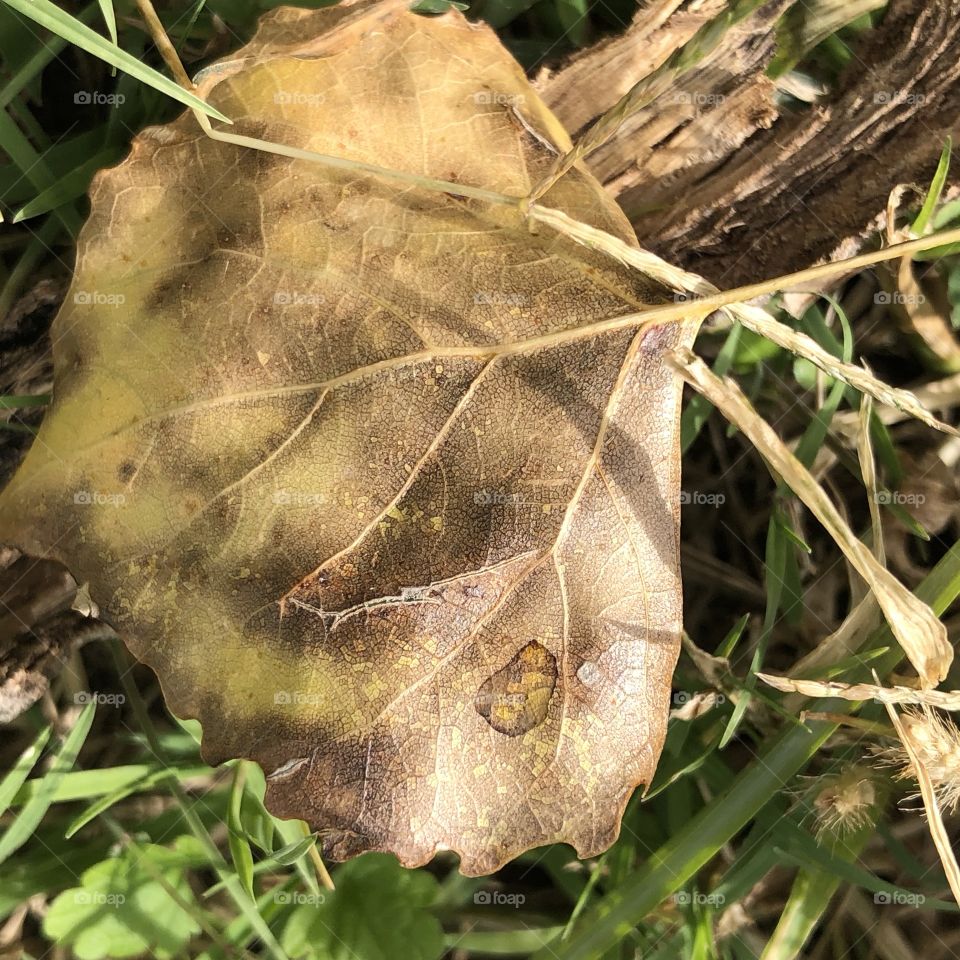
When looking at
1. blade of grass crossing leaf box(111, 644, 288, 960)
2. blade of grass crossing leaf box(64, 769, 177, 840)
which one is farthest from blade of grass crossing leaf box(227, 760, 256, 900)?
blade of grass crossing leaf box(64, 769, 177, 840)

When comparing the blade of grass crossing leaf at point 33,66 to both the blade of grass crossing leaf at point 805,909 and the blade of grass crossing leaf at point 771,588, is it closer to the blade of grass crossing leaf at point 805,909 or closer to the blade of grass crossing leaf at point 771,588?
the blade of grass crossing leaf at point 771,588

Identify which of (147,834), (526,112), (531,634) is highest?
(526,112)

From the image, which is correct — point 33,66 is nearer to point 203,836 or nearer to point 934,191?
point 203,836

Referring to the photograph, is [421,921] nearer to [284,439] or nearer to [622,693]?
[622,693]

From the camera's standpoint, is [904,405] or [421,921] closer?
[904,405]

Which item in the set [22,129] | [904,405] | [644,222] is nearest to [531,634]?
[904,405]

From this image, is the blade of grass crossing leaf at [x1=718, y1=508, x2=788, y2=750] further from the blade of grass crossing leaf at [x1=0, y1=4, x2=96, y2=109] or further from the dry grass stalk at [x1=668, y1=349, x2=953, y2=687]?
the blade of grass crossing leaf at [x1=0, y1=4, x2=96, y2=109]

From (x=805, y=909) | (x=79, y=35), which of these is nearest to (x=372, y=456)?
(x=79, y=35)
